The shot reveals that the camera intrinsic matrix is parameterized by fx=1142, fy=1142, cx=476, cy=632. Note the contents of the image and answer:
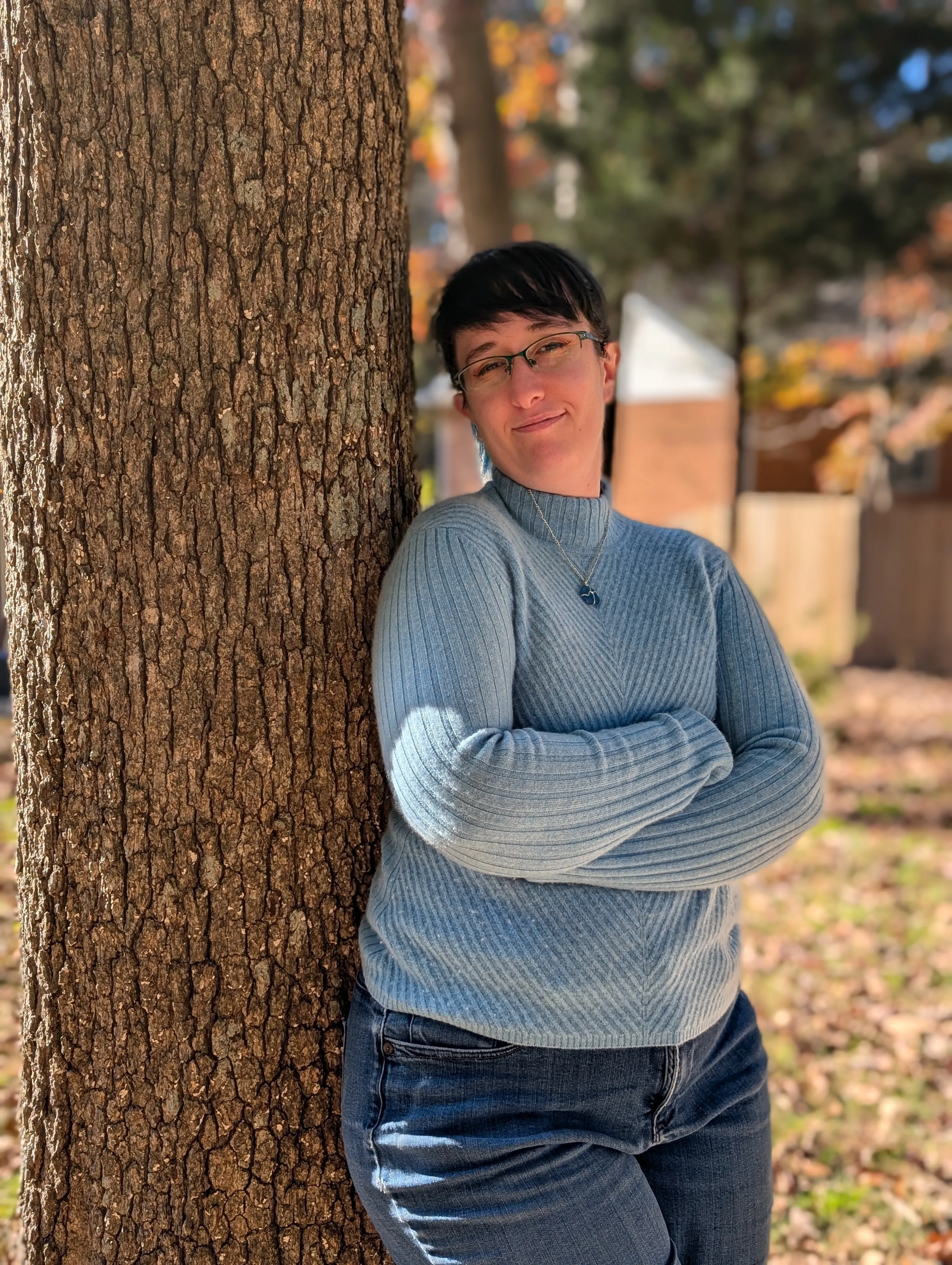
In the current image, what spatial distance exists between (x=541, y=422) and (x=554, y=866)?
0.78 meters

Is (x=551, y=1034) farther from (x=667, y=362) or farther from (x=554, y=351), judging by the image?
(x=667, y=362)

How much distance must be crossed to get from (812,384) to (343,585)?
1418cm

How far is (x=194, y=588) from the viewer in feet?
6.11

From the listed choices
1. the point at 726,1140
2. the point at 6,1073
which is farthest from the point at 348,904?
the point at 6,1073

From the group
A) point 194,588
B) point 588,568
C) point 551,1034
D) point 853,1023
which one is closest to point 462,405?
point 588,568

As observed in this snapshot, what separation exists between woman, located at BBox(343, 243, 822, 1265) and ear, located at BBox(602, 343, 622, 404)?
0.39 ft

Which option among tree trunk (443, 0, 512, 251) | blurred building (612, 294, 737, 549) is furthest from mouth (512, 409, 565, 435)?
blurred building (612, 294, 737, 549)

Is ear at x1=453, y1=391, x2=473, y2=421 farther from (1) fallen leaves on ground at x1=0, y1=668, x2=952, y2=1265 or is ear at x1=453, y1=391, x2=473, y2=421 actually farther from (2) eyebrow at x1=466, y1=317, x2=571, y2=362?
(1) fallen leaves on ground at x1=0, y1=668, x2=952, y2=1265

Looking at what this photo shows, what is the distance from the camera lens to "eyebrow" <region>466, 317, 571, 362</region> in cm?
198

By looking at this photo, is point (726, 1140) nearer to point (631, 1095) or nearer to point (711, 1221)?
point (711, 1221)

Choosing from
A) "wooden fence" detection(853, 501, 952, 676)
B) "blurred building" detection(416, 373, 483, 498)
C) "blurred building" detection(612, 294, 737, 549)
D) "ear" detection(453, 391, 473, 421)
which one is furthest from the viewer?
"blurred building" detection(612, 294, 737, 549)

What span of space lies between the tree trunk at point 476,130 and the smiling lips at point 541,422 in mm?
5072

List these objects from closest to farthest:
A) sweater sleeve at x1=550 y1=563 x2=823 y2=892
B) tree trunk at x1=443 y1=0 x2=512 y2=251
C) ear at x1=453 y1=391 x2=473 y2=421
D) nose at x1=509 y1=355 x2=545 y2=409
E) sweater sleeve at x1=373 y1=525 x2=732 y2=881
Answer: sweater sleeve at x1=373 y1=525 x2=732 y2=881 < sweater sleeve at x1=550 y1=563 x2=823 y2=892 < nose at x1=509 y1=355 x2=545 y2=409 < ear at x1=453 y1=391 x2=473 y2=421 < tree trunk at x1=443 y1=0 x2=512 y2=251

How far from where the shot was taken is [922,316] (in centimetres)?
1440
